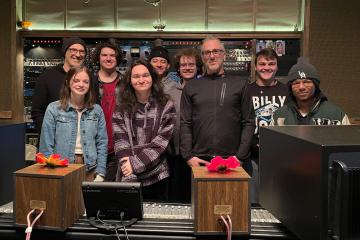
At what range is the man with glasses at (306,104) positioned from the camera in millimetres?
2293

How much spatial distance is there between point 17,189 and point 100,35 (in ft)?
12.4

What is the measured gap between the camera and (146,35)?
4.82 metres

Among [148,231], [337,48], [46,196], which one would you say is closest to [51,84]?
[46,196]

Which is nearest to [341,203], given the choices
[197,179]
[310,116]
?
[197,179]

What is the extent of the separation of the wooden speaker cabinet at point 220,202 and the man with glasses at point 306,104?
119cm

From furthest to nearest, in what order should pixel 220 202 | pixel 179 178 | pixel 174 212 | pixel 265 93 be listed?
pixel 265 93 → pixel 179 178 → pixel 174 212 → pixel 220 202

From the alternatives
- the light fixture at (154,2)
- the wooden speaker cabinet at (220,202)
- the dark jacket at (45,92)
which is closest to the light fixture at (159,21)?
the light fixture at (154,2)

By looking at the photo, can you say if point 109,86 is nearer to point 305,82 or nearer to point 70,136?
point 70,136

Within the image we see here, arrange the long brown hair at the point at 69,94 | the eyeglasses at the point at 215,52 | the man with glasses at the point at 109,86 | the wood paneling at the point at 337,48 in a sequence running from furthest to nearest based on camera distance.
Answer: the wood paneling at the point at 337,48 → the man with glasses at the point at 109,86 → the eyeglasses at the point at 215,52 → the long brown hair at the point at 69,94

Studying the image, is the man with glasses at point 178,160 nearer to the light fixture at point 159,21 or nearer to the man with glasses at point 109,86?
the man with glasses at point 109,86

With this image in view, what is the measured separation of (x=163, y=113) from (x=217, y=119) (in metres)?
0.37

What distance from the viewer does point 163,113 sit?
8.23ft

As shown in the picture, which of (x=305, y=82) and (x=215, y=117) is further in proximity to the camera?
(x=215, y=117)

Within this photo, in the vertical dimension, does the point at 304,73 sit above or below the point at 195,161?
above
